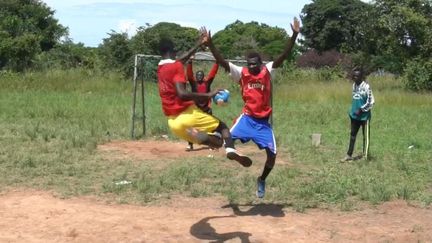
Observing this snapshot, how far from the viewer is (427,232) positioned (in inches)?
272

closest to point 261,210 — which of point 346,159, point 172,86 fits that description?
point 172,86

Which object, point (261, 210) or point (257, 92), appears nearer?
point (257, 92)

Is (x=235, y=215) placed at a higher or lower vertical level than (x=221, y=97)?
lower

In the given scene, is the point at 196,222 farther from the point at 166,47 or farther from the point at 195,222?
the point at 166,47

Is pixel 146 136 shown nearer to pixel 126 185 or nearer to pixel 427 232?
pixel 126 185

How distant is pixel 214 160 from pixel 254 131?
360cm

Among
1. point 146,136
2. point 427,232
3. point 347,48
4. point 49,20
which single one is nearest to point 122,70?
point 146,136

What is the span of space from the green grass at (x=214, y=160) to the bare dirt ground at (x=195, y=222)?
337 mm

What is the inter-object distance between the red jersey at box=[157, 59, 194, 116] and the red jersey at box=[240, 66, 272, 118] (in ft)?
2.77

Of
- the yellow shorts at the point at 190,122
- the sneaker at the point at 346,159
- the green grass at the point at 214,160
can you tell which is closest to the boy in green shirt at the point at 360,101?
the sneaker at the point at 346,159

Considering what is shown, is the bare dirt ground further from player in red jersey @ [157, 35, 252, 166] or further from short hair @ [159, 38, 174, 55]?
short hair @ [159, 38, 174, 55]

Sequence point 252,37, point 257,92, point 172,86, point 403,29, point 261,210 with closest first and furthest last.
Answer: point 172,86, point 257,92, point 261,210, point 403,29, point 252,37

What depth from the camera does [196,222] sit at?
276 inches

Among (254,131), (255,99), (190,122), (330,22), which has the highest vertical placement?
(330,22)
